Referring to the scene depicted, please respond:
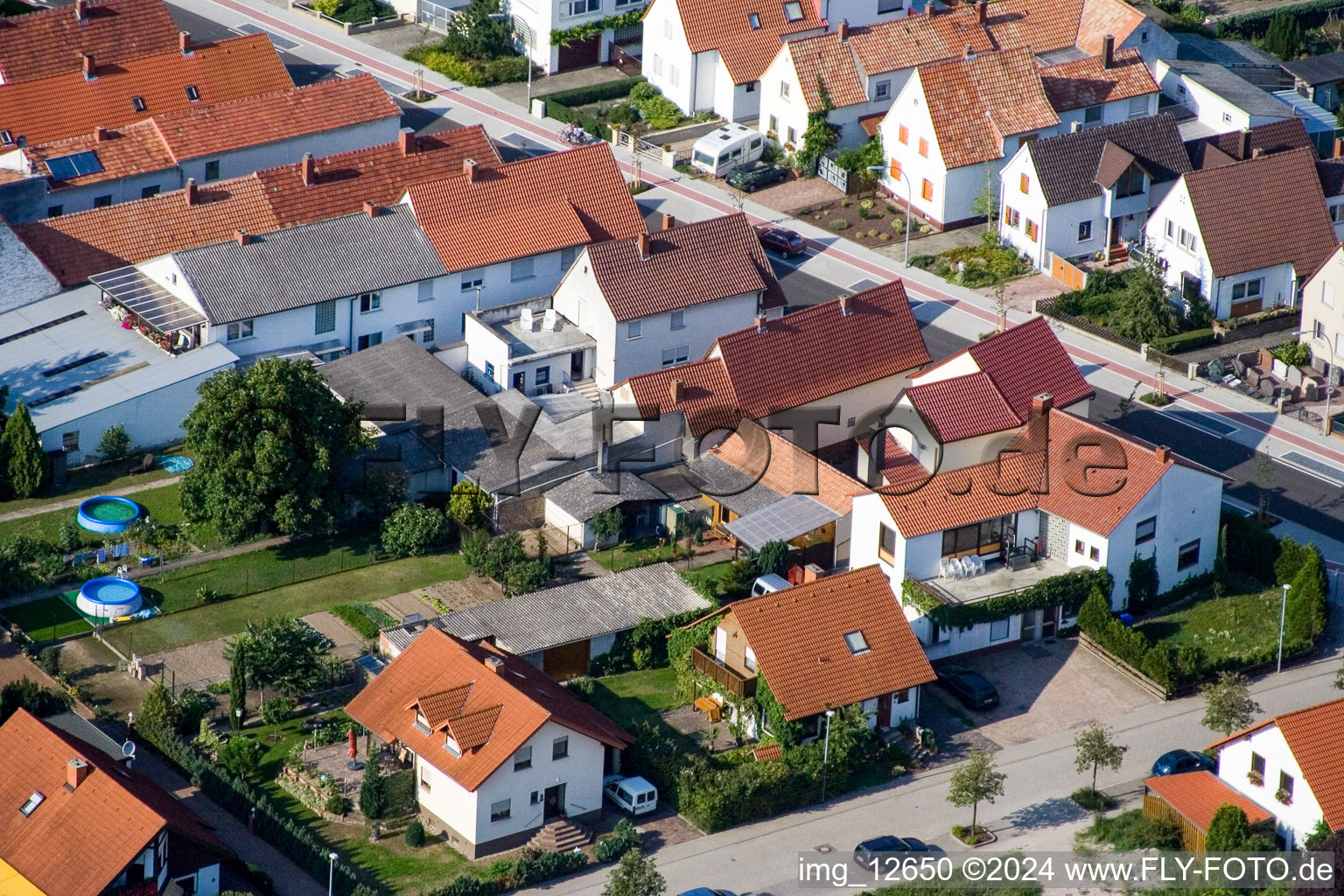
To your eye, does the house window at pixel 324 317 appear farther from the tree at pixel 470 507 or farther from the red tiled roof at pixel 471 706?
the red tiled roof at pixel 471 706

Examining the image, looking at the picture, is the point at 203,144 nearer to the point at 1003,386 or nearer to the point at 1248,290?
the point at 1003,386

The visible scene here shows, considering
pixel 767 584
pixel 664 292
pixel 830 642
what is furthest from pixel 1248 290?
pixel 830 642

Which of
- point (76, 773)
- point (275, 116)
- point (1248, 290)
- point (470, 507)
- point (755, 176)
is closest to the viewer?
point (76, 773)

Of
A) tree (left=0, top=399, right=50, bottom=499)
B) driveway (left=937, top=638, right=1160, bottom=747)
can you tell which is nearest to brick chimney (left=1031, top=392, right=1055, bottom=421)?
driveway (left=937, top=638, right=1160, bottom=747)

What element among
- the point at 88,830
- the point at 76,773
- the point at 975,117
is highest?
the point at 975,117

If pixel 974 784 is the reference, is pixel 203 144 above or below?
above

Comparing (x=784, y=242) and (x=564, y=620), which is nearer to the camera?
(x=564, y=620)

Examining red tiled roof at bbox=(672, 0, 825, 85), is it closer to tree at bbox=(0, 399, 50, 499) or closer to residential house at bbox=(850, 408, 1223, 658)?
residential house at bbox=(850, 408, 1223, 658)
